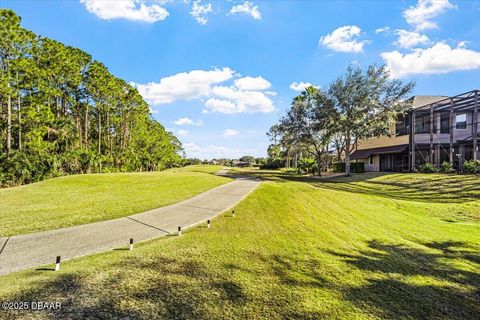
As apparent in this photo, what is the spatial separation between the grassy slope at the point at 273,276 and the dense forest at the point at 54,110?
61.7ft

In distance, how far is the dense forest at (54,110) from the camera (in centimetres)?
1902

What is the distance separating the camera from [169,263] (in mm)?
4934

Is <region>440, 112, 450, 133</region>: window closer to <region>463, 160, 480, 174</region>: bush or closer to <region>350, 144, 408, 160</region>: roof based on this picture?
<region>350, 144, 408, 160</region>: roof

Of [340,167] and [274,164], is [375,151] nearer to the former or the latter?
[340,167]

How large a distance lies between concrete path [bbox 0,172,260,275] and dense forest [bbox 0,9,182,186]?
50.7ft

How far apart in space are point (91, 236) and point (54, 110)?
2837 cm

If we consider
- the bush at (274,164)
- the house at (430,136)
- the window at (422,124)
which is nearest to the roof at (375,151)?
the house at (430,136)

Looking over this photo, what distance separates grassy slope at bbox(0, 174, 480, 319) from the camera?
361 centimetres

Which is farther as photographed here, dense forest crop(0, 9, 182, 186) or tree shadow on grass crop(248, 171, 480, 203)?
dense forest crop(0, 9, 182, 186)

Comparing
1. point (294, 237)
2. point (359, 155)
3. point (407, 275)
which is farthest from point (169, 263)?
point (359, 155)

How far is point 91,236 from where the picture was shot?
21.6 feet

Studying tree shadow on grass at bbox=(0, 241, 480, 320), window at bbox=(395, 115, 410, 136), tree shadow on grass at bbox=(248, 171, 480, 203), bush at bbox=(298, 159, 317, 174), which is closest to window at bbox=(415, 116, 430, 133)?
window at bbox=(395, 115, 410, 136)

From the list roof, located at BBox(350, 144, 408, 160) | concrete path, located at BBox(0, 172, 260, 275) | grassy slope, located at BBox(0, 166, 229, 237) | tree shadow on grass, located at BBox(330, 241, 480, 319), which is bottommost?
tree shadow on grass, located at BBox(330, 241, 480, 319)

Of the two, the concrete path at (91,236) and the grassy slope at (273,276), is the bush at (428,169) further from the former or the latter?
the concrete path at (91,236)
